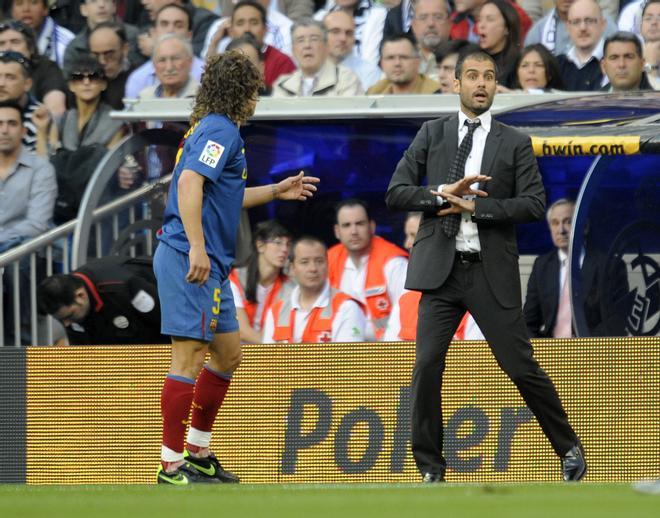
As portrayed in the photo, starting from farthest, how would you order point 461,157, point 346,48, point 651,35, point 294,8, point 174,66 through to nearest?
point 294,8, point 346,48, point 174,66, point 651,35, point 461,157

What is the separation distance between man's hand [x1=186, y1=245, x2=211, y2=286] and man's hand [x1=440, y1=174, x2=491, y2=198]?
1.21m

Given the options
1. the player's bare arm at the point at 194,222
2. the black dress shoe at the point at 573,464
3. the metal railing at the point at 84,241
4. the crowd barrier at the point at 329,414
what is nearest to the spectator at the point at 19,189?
the metal railing at the point at 84,241

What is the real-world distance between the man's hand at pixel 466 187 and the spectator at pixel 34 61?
21.7 ft

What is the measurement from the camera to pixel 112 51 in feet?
42.9

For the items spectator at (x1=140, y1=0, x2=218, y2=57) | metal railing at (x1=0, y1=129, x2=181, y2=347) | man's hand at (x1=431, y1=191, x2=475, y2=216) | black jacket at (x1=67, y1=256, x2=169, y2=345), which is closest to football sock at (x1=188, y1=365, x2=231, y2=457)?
man's hand at (x1=431, y1=191, x2=475, y2=216)

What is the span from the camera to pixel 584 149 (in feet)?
28.4

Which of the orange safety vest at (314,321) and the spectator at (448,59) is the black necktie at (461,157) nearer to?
the orange safety vest at (314,321)

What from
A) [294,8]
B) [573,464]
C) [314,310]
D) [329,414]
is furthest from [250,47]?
[573,464]

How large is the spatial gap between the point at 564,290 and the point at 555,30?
3.06 meters

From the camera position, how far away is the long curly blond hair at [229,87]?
7.19 metres

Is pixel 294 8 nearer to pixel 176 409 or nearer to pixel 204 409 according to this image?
pixel 204 409

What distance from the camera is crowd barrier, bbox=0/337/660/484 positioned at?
8.80 m

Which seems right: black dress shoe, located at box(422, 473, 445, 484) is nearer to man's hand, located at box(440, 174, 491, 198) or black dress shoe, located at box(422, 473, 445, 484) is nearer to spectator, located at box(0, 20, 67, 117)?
man's hand, located at box(440, 174, 491, 198)

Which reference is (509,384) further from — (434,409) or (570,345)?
(434,409)
